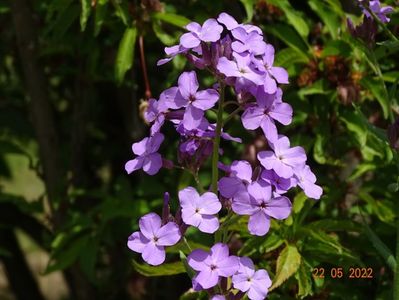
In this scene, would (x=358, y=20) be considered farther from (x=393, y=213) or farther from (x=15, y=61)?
(x=15, y=61)

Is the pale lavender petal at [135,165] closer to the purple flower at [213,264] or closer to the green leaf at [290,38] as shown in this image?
the purple flower at [213,264]

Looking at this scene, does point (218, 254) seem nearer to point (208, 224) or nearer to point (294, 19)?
point (208, 224)

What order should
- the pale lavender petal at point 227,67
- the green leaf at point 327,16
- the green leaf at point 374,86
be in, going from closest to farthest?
the pale lavender petal at point 227,67 → the green leaf at point 374,86 → the green leaf at point 327,16

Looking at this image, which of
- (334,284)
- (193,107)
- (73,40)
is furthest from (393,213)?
(73,40)

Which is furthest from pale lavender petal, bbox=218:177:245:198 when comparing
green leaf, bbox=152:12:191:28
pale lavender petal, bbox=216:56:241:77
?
green leaf, bbox=152:12:191:28

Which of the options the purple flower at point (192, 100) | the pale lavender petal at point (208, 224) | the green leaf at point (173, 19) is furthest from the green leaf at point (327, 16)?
the pale lavender petal at point (208, 224)


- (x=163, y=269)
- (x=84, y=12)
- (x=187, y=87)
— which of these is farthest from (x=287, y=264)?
(x=84, y=12)
